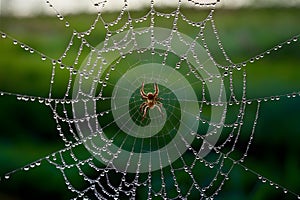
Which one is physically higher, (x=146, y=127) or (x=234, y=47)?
(x=234, y=47)

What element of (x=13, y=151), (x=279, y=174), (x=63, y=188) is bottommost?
(x=279, y=174)

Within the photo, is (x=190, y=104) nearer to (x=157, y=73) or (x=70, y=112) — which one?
(x=157, y=73)

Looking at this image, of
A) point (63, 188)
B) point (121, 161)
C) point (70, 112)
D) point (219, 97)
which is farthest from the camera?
point (63, 188)

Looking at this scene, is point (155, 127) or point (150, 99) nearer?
point (150, 99)

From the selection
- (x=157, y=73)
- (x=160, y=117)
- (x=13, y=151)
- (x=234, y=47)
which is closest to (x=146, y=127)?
(x=160, y=117)

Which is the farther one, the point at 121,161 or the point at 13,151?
the point at 13,151

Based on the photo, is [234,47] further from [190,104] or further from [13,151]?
[13,151]

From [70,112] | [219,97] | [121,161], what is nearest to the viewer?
[219,97]

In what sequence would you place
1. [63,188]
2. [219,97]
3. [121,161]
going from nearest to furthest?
[219,97], [121,161], [63,188]

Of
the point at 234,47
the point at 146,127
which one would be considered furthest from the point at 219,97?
the point at 234,47
